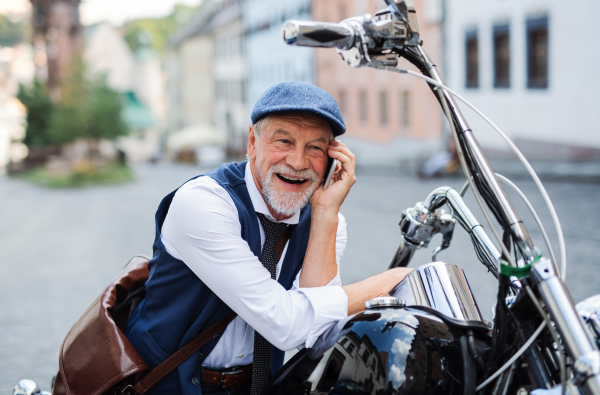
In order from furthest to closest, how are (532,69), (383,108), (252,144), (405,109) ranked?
(383,108) < (405,109) < (532,69) < (252,144)

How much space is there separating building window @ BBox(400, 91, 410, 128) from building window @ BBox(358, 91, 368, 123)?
430 centimetres

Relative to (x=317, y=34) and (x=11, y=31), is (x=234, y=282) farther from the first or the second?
(x=11, y=31)

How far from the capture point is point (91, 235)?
13969mm

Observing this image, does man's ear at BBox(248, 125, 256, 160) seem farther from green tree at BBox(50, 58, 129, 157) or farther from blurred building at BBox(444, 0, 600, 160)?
green tree at BBox(50, 58, 129, 157)

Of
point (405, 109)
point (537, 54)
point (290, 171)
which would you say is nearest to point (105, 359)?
point (290, 171)

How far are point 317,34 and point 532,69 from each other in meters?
19.0

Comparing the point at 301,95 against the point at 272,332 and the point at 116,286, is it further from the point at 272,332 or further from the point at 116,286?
the point at 116,286

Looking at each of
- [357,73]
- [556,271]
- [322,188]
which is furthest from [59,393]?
[357,73]

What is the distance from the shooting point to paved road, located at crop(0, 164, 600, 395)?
6.01 m

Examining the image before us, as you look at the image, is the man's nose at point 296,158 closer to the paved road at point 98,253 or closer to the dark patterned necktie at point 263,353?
the dark patterned necktie at point 263,353

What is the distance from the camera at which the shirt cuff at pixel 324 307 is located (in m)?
1.84

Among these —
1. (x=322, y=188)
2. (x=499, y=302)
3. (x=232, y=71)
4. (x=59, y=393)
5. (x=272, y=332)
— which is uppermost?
(x=232, y=71)

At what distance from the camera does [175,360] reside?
204 centimetres

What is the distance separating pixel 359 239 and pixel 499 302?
346 inches
